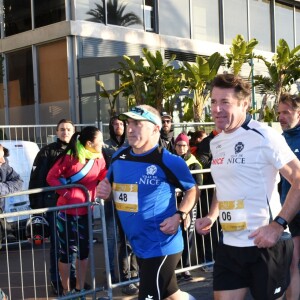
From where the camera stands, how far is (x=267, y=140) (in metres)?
3.40

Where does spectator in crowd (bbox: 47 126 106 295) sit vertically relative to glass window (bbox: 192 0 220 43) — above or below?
below

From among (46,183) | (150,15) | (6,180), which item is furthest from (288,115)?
(150,15)

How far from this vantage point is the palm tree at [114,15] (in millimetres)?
17250

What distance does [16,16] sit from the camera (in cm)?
1831

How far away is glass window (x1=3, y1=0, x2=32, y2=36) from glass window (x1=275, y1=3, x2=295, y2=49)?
11.6m

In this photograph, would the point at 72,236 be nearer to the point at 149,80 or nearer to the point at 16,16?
the point at 149,80

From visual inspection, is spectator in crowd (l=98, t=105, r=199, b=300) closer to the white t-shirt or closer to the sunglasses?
the sunglasses

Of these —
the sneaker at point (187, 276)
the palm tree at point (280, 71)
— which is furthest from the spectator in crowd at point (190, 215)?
the palm tree at point (280, 71)

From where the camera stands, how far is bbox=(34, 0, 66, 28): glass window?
55.2 ft

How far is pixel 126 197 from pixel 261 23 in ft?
69.0

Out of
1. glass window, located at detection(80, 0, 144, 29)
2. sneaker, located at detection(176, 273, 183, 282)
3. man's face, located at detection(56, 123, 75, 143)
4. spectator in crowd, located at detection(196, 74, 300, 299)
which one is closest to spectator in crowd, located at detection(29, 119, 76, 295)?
man's face, located at detection(56, 123, 75, 143)

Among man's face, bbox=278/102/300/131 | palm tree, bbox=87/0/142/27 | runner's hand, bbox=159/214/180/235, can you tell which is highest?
palm tree, bbox=87/0/142/27


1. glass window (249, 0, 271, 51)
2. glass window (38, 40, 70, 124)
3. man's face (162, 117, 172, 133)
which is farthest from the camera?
glass window (249, 0, 271, 51)

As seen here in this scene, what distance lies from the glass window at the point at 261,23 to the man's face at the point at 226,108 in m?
20.3
